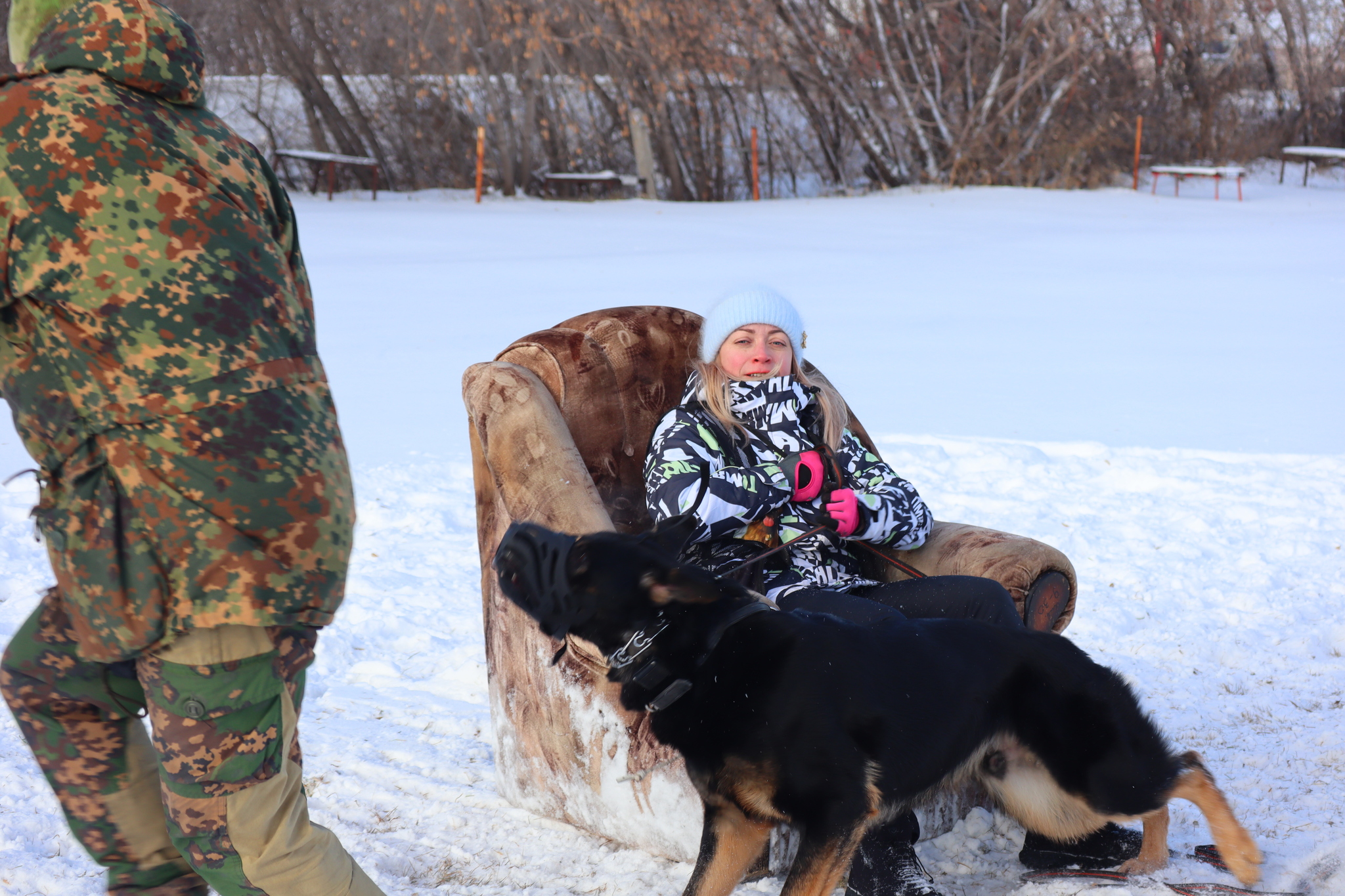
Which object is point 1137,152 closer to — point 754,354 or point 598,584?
point 754,354

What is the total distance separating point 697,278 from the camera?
12.0 metres

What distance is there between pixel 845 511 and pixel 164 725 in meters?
1.82

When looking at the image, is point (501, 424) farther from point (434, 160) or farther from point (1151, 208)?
point (434, 160)

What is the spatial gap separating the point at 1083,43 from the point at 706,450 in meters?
19.7

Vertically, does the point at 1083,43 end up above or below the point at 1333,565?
above

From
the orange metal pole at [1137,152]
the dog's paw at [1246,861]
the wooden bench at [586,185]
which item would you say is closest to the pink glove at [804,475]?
the dog's paw at [1246,861]

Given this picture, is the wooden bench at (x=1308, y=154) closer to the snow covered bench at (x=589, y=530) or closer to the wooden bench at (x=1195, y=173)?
the wooden bench at (x=1195, y=173)

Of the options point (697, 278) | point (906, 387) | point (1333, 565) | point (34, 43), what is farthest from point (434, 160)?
point (34, 43)

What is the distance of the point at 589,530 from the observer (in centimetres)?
263

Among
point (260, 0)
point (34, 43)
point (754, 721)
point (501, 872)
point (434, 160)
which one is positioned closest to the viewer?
point (34, 43)

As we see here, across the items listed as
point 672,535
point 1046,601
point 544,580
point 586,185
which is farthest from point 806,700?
point 586,185

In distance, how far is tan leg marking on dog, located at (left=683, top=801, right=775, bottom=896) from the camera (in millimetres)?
2217

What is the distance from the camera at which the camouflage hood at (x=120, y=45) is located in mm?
1585

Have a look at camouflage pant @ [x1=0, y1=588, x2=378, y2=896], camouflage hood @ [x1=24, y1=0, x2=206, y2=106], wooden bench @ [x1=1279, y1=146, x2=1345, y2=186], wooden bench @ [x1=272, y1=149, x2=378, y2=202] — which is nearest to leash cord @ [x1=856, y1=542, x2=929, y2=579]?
camouflage pant @ [x1=0, y1=588, x2=378, y2=896]
